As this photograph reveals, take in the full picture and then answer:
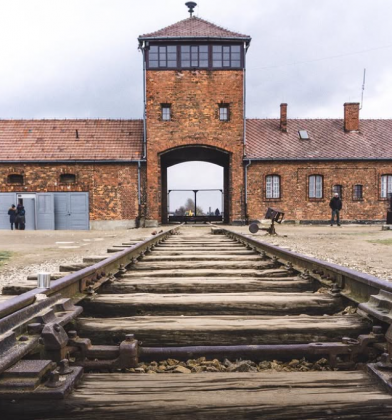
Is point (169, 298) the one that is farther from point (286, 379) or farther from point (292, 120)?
point (292, 120)

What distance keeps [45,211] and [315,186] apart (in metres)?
15.4

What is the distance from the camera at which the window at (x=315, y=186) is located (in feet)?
77.7

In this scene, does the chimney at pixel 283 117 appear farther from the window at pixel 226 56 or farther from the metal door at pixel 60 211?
the metal door at pixel 60 211

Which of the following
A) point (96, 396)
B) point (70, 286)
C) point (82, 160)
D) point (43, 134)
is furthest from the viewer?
point (43, 134)

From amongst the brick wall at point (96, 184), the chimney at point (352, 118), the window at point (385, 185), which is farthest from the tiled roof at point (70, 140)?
the window at point (385, 185)

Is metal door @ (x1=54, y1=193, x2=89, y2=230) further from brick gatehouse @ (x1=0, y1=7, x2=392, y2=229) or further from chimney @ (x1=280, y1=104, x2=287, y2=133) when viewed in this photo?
chimney @ (x1=280, y1=104, x2=287, y2=133)

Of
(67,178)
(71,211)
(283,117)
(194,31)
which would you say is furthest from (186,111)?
(71,211)

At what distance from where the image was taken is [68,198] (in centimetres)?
2270

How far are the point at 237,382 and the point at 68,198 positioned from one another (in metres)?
22.5

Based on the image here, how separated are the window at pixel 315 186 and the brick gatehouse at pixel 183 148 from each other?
6 centimetres

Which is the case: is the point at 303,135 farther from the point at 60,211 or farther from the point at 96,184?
the point at 60,211

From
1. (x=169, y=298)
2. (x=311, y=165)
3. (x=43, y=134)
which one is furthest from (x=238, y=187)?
(x=169, y=298)

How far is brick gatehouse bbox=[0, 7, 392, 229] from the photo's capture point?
22062 millimetres

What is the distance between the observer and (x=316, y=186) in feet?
77.8
